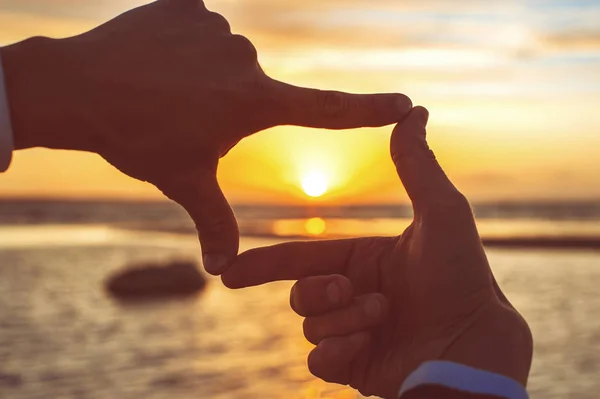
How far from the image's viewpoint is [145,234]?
4488 centimetres

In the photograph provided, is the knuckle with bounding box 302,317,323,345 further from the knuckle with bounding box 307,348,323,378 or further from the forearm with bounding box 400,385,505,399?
the forearm with bounding box 400,385,505,399

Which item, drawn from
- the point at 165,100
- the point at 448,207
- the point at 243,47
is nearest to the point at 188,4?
the point at 243,47

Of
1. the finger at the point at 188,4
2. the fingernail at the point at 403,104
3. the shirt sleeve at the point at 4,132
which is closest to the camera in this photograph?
the shirt sleeve at the point at 4,132

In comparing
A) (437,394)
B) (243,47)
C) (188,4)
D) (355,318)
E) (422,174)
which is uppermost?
(188,4)

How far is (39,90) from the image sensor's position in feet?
7.12

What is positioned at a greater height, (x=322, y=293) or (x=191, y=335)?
(x=191, y=335)

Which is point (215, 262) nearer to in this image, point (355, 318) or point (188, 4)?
point (355, 318)

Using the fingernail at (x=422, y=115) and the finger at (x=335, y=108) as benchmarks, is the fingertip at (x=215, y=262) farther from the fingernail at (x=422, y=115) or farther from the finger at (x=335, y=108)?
the fingernail at (x=422, y=115)

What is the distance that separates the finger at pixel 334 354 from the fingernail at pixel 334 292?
135 mm

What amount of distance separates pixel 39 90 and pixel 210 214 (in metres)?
0.65

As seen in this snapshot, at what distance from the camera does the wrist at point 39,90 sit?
215 cm

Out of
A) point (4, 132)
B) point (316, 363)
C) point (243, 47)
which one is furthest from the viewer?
point (316, 363)

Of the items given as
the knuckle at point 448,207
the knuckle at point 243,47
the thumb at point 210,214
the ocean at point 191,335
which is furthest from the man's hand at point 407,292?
the ocean at point 191,335

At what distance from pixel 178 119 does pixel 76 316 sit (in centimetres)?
1317
